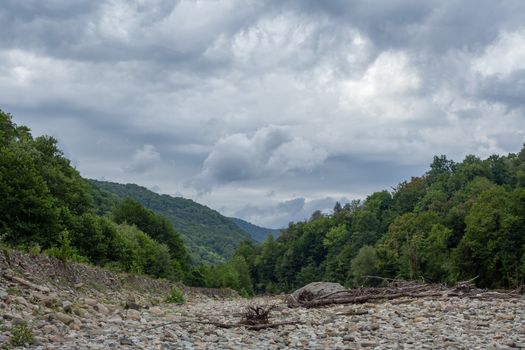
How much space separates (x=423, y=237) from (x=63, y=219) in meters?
54.7

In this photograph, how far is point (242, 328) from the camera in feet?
49.5

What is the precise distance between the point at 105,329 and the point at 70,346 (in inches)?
86.2

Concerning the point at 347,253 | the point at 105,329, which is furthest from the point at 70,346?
the point at 347,253

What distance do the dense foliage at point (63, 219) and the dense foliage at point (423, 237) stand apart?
21.9 meters

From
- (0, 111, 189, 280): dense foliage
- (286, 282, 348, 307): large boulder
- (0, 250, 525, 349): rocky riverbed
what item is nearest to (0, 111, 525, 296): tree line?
(0, 111, 189, 280): dense foliage

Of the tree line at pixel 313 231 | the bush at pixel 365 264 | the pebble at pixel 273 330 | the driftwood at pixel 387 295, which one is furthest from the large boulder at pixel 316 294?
the bush at pixel 365 264

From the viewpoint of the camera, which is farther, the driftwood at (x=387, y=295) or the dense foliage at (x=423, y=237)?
the dense foliage at (x=423, y=237)

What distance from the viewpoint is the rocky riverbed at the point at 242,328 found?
11.5m

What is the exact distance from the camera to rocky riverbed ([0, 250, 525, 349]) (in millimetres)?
11492

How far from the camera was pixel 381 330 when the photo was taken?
14.1 meters

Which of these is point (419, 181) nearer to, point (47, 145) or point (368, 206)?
point (368, 206)

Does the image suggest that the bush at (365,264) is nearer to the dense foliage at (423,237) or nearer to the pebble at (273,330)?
the dense foliage at (423,237)

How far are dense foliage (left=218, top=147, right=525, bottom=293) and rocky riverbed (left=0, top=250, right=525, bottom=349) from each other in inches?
1002

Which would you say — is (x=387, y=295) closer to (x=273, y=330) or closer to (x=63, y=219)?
(x=273, y=330)
